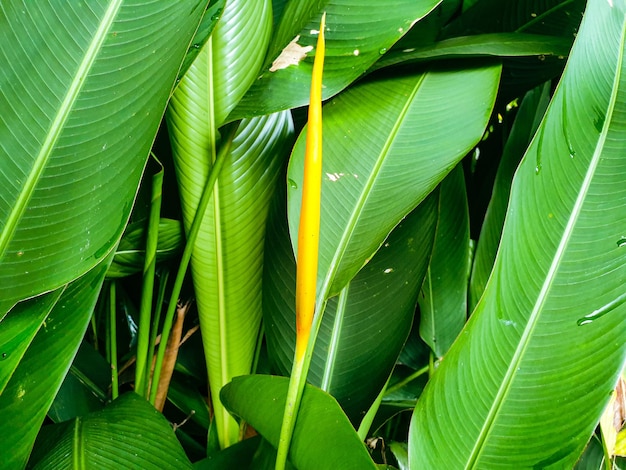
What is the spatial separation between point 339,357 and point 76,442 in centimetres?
26

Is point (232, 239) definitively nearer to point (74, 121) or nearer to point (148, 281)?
point (148, 281)

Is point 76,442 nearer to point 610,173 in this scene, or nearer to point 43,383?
point 43,383

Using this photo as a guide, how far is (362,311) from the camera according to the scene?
0.57 metres

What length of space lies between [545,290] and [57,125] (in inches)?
14.9

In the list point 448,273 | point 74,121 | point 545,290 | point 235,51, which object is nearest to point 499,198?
point 448,273

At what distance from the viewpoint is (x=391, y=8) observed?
50cm

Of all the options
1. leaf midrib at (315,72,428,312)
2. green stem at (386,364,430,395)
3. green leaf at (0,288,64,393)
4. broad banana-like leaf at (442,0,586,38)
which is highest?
broad banana-like leaf at (442,0,586,38)

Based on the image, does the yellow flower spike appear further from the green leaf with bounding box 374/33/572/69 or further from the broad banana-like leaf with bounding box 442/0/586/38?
the broad banana-like leaf with bounding box 442/0/586/38

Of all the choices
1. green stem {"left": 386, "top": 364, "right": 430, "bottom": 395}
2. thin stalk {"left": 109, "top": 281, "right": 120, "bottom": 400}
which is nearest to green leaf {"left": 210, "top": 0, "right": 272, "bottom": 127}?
thin stalk {"left": 109, "top": 281, "right": 120, "bottom": 400}

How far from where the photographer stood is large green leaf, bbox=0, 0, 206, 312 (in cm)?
34

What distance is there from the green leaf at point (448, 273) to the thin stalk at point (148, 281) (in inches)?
12.4

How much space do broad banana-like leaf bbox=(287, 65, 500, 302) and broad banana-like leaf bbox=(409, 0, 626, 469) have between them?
87mm

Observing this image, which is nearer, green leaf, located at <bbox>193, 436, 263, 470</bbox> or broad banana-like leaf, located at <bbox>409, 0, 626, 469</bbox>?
broad banana-like leaf, located at <bbox>409, 0, 626, 469</bbox>

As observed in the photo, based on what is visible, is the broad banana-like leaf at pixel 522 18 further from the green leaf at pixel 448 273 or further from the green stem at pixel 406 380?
the green stem at pixel 406 380
